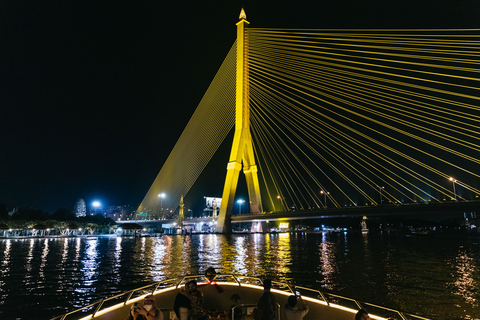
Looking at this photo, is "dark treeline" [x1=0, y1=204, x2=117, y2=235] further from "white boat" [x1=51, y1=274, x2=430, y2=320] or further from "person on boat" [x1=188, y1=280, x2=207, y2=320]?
"person on boat" [x1=188, y1=280, x2=207, y2=320]

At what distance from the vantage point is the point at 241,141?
42906 mm

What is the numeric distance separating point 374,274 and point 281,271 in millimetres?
3962

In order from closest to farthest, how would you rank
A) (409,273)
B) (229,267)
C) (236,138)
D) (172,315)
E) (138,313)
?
(138,313)
(172,315)
(409,273)
(229,267)
(236,138)

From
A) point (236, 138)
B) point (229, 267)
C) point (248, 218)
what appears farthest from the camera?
point (248, 218)

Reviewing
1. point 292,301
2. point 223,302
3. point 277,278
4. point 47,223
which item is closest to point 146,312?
point 223,302

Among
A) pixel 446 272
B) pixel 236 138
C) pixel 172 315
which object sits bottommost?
pixel 446 272

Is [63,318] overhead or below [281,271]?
overhead

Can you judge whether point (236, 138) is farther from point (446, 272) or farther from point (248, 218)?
point (446, 272)

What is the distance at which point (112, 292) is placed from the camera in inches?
419

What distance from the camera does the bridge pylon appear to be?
39.8m

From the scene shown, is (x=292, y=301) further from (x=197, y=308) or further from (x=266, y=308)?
(x=197, y=308)

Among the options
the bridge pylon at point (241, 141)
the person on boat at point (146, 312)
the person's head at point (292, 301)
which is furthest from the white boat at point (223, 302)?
the bridge pylon at point (241, 141)

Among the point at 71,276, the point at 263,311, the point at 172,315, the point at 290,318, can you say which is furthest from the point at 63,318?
the point at 71,276

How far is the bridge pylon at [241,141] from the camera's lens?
131 ft
